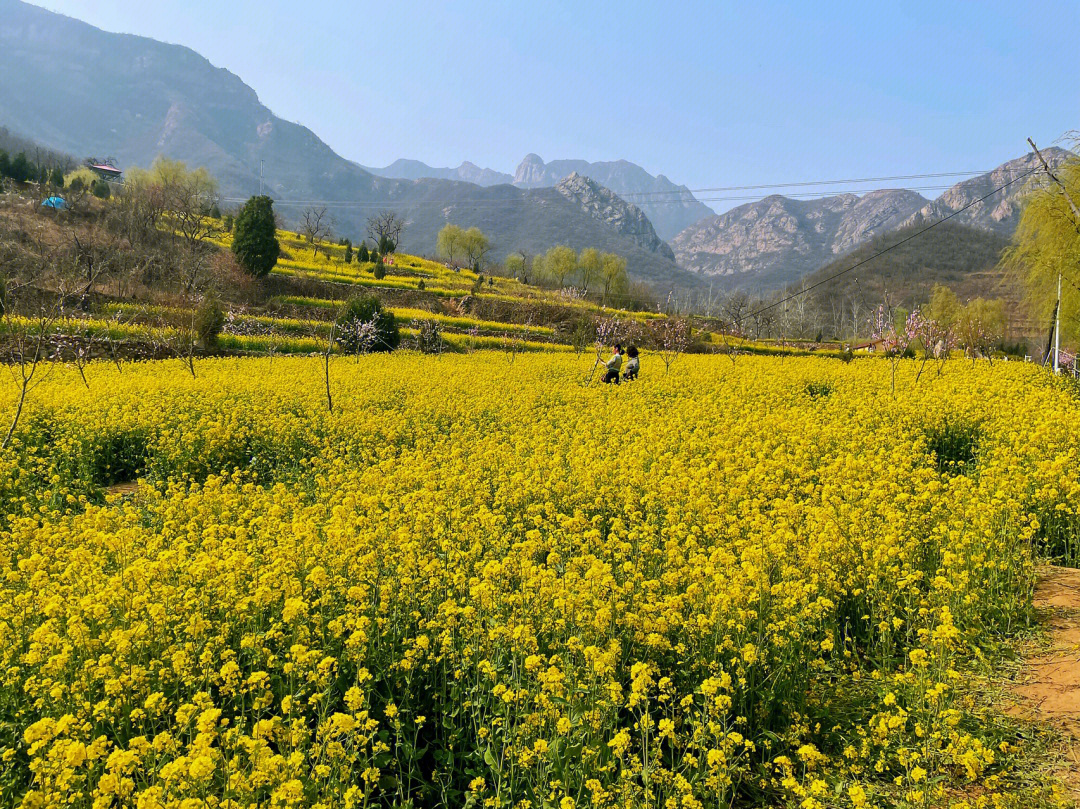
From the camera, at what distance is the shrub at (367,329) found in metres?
28.1

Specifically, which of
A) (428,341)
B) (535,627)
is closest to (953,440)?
(535,627)

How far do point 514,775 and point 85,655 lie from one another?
2.88 metres

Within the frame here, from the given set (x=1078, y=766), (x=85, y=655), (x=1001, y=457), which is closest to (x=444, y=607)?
(x=85, y=655)

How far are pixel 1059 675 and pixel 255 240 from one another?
4385 centimetres

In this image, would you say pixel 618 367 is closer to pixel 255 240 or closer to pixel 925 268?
pixel 255 240

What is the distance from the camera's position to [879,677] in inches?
181

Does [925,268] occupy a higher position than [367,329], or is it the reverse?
[925,268]

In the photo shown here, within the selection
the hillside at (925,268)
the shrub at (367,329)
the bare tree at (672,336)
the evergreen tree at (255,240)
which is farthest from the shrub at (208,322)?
the hillside at (925,268)

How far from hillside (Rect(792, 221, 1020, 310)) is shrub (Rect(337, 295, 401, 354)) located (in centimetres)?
11690

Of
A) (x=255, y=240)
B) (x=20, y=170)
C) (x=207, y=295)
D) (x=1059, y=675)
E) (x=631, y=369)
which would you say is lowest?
(x=1059, y=675)

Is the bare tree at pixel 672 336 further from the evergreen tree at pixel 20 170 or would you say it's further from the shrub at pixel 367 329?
the evergreen tree at pixel 20 170

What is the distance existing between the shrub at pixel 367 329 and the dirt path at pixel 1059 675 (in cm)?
2505

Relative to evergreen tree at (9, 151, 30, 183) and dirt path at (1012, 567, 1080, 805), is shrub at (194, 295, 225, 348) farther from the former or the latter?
evergreen tree at (9, 151, 30, 183)

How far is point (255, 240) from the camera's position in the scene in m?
40.2
